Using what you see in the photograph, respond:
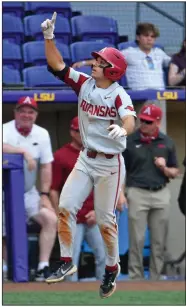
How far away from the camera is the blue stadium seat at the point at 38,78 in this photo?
1152cm

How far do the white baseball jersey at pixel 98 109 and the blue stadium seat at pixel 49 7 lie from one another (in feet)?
20.3

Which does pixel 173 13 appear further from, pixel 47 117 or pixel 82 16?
pixel 47 117

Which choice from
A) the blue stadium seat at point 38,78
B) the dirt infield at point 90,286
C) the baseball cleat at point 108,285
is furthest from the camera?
the blue stadium seat at point 38,78

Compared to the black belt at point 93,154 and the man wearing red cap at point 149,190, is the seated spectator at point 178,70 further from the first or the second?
the black belt at point 93,154

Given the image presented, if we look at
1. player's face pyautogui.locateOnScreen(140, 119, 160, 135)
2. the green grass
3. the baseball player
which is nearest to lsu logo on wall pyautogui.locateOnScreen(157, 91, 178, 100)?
player's face pyautogui.locateOnScreen(140, 119, 160, 135)

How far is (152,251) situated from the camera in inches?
431

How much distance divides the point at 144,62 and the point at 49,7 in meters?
1.96

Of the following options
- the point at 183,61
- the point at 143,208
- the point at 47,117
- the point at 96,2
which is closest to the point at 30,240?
the point at 143,208

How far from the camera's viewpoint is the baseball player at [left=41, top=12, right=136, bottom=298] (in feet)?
21.5

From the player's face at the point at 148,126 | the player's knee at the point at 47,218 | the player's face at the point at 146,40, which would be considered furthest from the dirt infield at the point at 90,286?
the player's face at the point at 146,40

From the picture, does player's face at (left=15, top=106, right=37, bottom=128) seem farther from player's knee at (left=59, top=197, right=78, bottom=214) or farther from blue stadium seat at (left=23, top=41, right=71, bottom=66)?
player's knee at (left=59, top=197, right=78, bottom=214)

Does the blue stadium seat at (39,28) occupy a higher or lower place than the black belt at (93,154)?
higher

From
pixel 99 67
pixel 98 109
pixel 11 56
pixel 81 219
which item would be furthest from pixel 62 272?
pixel 11 56

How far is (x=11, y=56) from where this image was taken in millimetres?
12031
